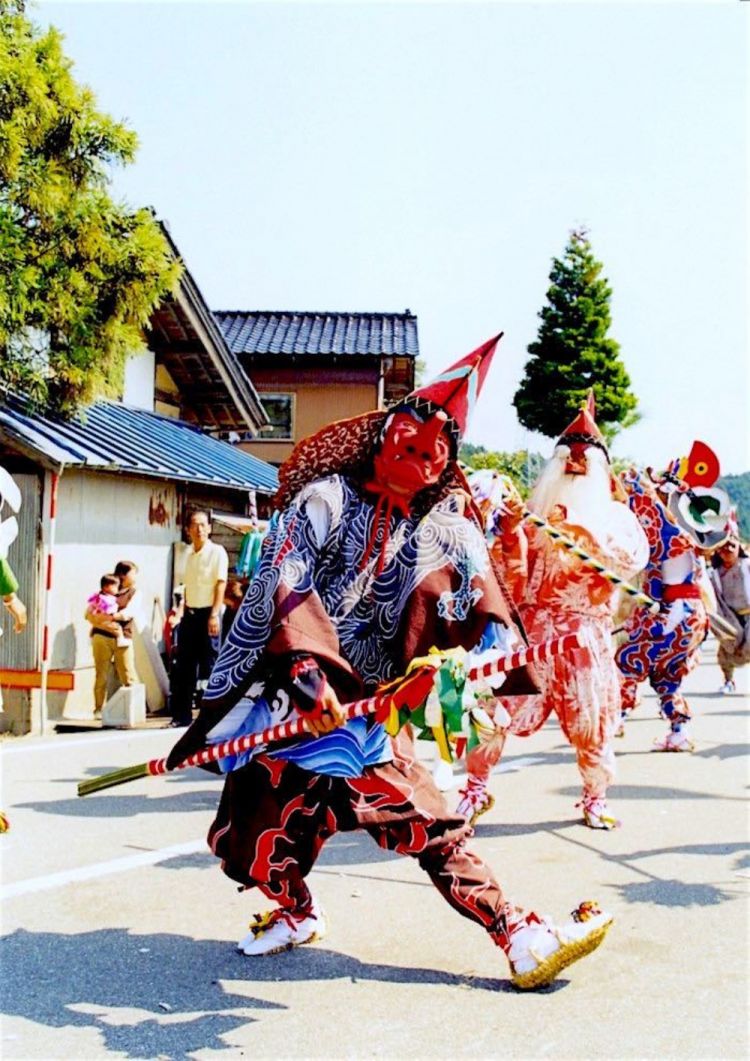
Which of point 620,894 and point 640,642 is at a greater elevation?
point 640,642

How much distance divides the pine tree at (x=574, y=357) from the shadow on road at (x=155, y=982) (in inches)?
957

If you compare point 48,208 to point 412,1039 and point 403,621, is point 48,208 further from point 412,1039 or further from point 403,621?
point 412,1039

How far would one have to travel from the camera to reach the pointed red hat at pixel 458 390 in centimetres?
388

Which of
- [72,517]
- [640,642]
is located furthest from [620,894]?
[72,517]

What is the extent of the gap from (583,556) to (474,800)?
1858 mm

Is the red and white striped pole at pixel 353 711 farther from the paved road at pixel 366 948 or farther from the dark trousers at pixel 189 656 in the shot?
the dark trousers at pixel 189 656

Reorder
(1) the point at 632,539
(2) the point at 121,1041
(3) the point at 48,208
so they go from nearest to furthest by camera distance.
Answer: (2) the point at 121,1041
(1) the point at 632,539
(3) the point at 48,208

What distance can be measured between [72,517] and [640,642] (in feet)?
17.2

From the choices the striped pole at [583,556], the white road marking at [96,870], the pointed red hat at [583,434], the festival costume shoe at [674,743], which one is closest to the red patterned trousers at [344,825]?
the striped pole at [583,556]

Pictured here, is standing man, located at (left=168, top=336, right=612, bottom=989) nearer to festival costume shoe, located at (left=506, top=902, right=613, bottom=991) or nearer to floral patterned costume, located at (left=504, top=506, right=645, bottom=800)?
festival costume shoe, located at (left=506, top=902, right=613, bottom=991)

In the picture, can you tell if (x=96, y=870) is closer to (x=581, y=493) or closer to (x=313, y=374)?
(x=581, y=493)

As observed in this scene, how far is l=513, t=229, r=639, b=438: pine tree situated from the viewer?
90.7 ft

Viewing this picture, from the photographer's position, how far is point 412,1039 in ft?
10.8

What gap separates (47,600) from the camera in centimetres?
998
